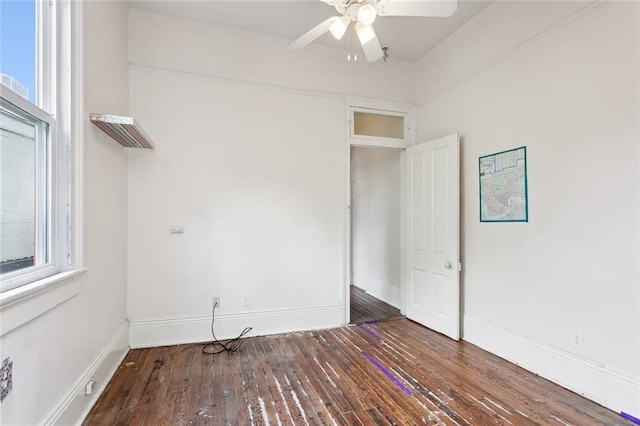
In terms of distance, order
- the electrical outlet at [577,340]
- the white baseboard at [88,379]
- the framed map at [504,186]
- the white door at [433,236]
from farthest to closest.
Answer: the white door at [433,236] < the framed map at [504,186] < the electrical outlet at [577,340] < the white baseboard at [88,379]

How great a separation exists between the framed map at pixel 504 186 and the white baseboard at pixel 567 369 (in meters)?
1.09

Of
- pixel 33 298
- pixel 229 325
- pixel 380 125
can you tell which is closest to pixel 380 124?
pixel 380 125

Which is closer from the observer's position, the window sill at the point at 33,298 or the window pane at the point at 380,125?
the window sill at the point at 33,298

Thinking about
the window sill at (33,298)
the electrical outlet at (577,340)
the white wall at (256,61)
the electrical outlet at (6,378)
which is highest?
the white wall at (256,61)

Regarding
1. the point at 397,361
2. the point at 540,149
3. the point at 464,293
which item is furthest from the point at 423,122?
the point at 397,361

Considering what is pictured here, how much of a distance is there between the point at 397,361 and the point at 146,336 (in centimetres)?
250

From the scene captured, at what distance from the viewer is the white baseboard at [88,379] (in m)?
1.68

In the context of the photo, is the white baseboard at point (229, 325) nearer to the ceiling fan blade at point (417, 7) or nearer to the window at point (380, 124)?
the window at point (380, 124)

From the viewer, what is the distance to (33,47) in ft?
5.26

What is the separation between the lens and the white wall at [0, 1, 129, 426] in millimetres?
1419

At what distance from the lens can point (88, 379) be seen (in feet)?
6.62

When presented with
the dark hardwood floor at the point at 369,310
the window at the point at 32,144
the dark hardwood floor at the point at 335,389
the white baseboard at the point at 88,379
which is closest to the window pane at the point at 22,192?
the window at the point at 32,144

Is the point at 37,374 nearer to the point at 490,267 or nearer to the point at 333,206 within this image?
the point at 333,206

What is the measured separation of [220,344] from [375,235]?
2.91 meters
